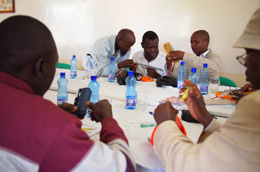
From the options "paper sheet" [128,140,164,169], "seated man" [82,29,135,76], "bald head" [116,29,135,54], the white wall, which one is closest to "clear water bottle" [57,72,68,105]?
"paper sheet" [128,140,164,169]

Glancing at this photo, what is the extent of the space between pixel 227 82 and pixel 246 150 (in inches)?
98.7

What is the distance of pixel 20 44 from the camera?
643 mm

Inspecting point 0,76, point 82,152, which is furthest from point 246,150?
point 0,76

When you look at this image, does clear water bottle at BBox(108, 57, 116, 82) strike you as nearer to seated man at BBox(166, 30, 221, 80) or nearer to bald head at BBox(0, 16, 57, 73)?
seated man at BBox(166, 30, 221, 80)

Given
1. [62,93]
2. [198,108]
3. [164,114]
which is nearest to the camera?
[164,114]

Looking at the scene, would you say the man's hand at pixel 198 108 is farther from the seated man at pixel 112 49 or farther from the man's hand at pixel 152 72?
the man's hand at pixel 152 72

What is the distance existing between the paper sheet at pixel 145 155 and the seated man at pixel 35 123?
0.45 ft

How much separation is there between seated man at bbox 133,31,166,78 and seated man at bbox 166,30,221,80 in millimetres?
340

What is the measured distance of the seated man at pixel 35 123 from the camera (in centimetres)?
52

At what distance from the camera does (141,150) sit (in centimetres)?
90

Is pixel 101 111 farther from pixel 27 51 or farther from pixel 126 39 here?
pixel 126 39

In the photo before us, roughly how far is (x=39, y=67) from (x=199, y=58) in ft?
7.07

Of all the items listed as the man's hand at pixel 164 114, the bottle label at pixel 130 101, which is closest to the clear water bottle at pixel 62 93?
the bottle label at pixel 130 101

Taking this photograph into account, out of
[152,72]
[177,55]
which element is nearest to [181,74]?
[177,55]
